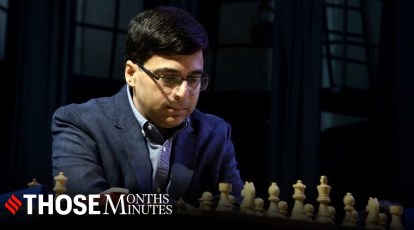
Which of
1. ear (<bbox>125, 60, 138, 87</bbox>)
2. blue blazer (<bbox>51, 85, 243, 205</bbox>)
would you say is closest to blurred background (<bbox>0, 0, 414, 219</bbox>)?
blue blazer (<bbox>51, 85, 243, 205</bbox>)

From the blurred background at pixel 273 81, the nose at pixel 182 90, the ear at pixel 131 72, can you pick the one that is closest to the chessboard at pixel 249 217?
the nose at pixel 182 90

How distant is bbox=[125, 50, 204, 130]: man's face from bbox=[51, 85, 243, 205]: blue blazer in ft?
0.32

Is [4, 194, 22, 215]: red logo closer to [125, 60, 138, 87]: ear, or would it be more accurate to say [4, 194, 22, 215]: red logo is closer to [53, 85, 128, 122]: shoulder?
[53, 85, 128, 122]: shoulder

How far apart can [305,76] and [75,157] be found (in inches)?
117

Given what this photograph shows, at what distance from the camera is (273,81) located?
15.8 ft

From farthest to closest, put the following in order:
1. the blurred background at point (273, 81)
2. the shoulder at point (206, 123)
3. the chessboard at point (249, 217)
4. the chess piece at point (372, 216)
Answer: the blurred background at point (273, 81)
the shoulder at point (206, 123)
the chess piece at point (372, 216)
the chessboard at point (249, 217)

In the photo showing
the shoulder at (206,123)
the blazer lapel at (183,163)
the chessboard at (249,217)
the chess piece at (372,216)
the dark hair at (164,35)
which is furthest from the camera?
the shoulder at (206,123)

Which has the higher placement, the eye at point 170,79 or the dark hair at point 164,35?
the dark hair at point 164,35

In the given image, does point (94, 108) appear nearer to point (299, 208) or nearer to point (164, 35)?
point (164, 35)

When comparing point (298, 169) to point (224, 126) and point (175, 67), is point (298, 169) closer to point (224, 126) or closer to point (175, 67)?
point (224, 126)

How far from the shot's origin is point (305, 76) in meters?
4.79

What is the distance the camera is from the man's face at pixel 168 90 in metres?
2.03

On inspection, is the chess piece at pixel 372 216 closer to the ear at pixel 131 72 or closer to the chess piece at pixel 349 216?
the chess piece at pixel 349 216

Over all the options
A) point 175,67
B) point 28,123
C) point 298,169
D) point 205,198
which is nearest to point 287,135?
point 298,169
